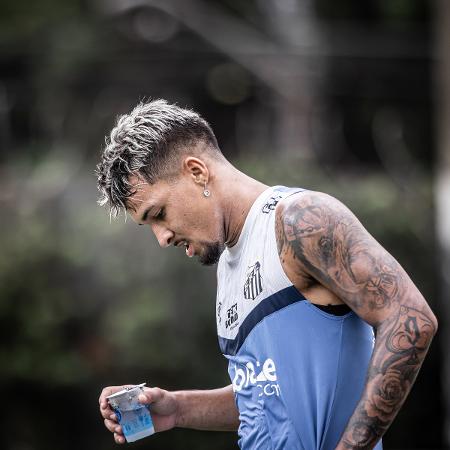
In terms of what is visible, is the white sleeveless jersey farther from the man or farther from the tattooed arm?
the tattooed arm

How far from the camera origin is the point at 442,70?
10.3 m

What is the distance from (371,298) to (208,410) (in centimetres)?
→ 130

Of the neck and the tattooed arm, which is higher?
the neck

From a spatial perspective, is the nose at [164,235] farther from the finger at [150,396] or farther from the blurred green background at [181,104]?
the blurred green background at [181,104]

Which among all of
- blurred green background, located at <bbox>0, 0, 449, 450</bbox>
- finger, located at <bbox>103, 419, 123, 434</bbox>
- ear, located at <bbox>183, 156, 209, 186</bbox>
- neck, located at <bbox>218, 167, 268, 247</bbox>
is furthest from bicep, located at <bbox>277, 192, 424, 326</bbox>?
blurred green background, located at <bbox>0, 0, 449, 450</bbox>

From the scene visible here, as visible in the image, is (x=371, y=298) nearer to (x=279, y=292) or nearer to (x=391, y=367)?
(x=391, y=367)

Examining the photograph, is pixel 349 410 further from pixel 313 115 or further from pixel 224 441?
pixel 313 115

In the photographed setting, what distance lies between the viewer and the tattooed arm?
2951mm

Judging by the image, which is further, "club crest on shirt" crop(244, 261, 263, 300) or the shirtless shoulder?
"club crest on shirt" crop(244, 261, 263, 300)

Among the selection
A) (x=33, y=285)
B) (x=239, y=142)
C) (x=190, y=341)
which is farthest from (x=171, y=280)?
(x=239, y=142)

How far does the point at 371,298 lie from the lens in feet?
9.86

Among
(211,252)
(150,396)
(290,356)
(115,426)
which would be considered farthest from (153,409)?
(290,356)

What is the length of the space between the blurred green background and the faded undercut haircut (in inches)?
232

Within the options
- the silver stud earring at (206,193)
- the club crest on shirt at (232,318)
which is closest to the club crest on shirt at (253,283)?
the club crest on shirt at (232,318)
